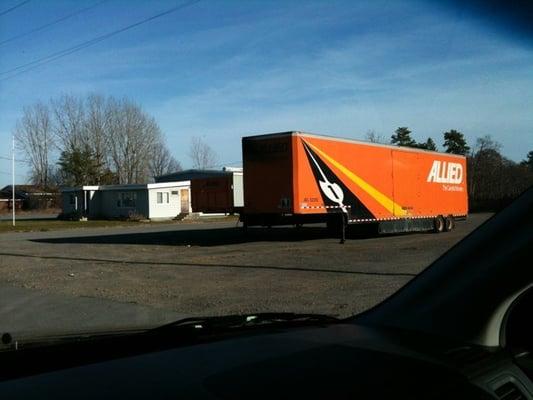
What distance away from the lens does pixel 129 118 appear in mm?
88812

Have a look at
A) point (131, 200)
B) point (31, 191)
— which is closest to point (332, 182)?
point (131, 200)

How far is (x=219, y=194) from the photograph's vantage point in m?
Result: 25.5

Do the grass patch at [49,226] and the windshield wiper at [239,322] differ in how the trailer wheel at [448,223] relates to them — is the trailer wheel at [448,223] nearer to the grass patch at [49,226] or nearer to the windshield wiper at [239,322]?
the grass patch at [49,226]

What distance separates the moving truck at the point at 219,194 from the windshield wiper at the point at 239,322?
68.5 feet

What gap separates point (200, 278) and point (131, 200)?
141 feet

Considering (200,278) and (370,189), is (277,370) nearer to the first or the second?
(200,278)

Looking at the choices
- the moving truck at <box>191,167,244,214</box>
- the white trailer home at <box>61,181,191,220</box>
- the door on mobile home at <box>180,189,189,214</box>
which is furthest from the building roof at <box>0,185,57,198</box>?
the moving truck at <box>191,167,244,214</box>

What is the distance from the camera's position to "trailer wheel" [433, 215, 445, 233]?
26969mm

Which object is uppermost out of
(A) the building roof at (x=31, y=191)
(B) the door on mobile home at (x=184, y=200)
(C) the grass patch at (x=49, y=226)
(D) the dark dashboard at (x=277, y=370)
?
(A) the building roof at (x=31, y=191)

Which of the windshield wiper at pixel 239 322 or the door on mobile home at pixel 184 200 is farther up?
the door on mobile home at pixel 184 200

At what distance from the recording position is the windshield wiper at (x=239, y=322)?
286cm

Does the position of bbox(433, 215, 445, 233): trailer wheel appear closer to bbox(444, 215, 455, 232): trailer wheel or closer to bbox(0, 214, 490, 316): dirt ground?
bbox(444, 215, 455, 232): trailer wheel

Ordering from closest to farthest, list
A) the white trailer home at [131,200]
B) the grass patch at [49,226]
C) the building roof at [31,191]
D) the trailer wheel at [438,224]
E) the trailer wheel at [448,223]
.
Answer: the trailer wheel at [438,224] < the trailer wheel at [448,223] < the grass patch at [49,226] < the white trailer home at [131,200] < the building roof at [31,191]

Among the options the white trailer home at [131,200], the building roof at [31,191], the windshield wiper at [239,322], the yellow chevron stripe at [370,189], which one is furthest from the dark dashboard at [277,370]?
the building roof at [31,191]
